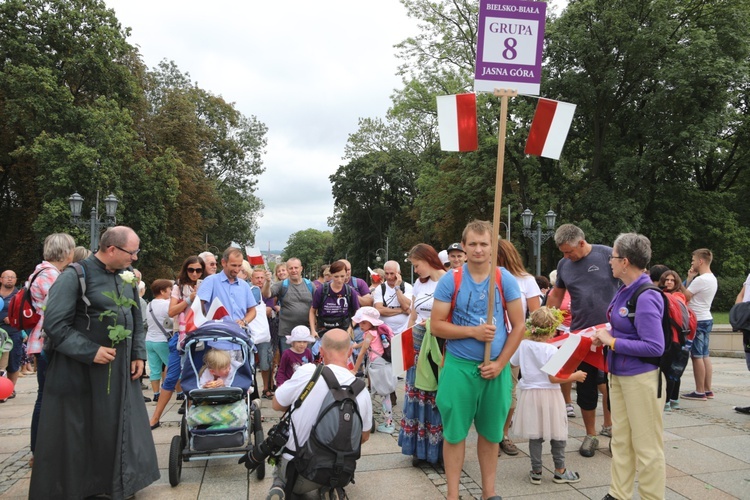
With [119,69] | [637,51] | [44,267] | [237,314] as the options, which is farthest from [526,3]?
[119,69]

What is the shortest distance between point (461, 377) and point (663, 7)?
80.4 feet

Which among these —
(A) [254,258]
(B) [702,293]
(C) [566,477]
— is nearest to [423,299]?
(C) [566,477]

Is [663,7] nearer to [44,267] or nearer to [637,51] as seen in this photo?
[637,51]

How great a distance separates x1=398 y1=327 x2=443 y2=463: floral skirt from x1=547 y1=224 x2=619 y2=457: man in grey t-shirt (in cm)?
138

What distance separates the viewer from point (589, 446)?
16.0 ft

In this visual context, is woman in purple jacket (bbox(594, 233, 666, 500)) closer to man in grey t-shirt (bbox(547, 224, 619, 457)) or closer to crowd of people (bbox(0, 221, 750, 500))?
crowd of people (bbox(0, 221, 750, 500))

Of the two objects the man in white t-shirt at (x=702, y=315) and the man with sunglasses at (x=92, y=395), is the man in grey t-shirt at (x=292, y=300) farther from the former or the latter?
the man in white t-shirt at (x=702, y=315)

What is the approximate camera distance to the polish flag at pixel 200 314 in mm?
5199

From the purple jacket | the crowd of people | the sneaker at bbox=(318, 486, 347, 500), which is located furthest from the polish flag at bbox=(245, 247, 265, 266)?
the purple jacket

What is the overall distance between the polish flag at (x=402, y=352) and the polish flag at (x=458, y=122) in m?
1.68

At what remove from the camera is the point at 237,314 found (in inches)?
232

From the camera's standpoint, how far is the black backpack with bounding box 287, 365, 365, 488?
326 centimetres

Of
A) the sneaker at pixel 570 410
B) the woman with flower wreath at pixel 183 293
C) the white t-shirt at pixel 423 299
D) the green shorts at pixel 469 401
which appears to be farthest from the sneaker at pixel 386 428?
the woman with flower wreath at pixel 183 293

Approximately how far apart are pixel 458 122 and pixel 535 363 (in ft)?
6.66
